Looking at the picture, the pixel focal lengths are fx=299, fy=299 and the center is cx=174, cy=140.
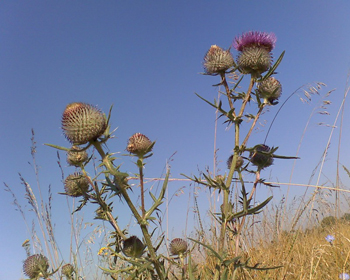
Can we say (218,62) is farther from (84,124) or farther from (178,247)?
(178,247)

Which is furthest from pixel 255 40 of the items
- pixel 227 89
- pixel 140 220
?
pixel 140 220

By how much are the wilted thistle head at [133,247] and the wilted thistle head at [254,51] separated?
84.2 inches

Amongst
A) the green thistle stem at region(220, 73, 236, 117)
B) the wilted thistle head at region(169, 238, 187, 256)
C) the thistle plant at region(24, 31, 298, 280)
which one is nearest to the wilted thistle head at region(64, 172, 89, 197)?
the thistle plant at region(24, 31, 298, 280)

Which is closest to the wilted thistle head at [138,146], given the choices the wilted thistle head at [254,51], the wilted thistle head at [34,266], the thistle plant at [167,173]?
the thistle plant at [167,173]

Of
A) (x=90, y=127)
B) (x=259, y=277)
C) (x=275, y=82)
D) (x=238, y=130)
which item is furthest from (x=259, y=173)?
(x=90, y=127)

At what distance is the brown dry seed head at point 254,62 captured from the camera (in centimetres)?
329

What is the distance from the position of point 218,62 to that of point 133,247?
222 cm

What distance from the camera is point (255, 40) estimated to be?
3830 millimetres

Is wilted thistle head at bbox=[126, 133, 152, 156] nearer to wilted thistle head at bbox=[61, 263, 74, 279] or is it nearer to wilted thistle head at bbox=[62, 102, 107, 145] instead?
wilted thistle head at bbox=[62, 102, 107, 145]

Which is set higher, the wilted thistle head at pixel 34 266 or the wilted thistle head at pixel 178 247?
the wilted thistle head at pixel 34 266

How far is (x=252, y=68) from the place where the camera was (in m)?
3.32

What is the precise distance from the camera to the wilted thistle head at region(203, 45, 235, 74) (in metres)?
3.45

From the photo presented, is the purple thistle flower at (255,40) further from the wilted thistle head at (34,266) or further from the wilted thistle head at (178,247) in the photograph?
the wilted thistle head at (34,266)

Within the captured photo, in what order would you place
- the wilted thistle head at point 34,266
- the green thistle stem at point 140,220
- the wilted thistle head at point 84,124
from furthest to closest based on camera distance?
the wilted thistle head at point 34,266 → the wilted thistle head at point 84,124 → the green thistle stem at point 140,220
